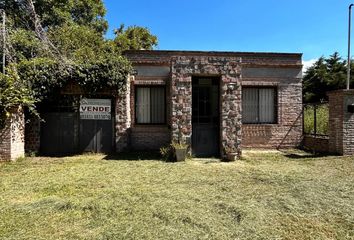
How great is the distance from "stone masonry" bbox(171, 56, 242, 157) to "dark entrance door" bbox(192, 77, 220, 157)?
352 millimetres

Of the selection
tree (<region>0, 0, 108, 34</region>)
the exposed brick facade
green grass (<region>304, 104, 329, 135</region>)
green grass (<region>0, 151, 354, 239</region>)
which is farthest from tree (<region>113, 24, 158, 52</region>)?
green grass (<region>0, 151, 354, 239</region>)

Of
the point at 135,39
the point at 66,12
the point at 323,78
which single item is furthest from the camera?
the point at 323,78

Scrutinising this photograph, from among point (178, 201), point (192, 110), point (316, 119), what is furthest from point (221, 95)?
point (178, 201)

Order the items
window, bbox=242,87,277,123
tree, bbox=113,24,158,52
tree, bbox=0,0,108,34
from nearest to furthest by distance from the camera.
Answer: window, bbox=242,87,277,123
tree, bbox=0,0,108,34
tree, bbox=113,24,158,52

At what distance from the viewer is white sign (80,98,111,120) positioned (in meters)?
10.6

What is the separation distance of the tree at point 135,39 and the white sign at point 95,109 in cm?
1288

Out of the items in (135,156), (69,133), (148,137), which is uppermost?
(69,133)

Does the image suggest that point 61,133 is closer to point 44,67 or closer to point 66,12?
point 44,67

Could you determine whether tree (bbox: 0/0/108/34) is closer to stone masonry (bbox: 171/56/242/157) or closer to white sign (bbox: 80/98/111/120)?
white sign (bbox: 80/98/111/120)

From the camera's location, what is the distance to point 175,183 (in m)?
6.22

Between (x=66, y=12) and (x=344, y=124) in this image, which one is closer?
(x=344, y=124)

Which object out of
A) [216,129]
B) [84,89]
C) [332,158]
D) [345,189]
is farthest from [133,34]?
[345,189]

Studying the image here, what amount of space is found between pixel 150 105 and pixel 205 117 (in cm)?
301

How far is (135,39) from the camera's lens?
2416 cm
